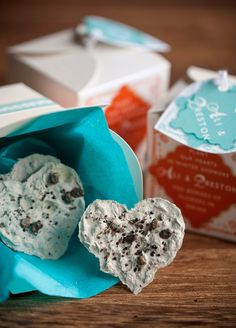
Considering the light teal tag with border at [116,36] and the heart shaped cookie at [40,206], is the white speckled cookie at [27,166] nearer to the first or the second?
the heart shaped cookie at [40,206]

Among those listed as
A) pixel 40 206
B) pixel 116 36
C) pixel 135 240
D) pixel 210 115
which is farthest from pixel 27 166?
pixel 116 36

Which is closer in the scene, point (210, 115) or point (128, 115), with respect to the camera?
point (210, 115)

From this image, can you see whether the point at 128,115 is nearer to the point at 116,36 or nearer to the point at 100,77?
the point at 100,77

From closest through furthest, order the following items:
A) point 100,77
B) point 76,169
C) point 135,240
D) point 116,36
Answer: point 135,240 → point 76,169 → point 100,77 → point 116,36

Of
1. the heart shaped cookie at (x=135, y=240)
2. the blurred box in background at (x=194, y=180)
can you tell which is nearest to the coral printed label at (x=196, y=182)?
the blurred box in background at (x=194, y=180)

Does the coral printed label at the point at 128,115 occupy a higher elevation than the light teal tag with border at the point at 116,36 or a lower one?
lower

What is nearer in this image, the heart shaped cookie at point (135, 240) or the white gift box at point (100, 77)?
the heart shaped cookie at point (135, 240)

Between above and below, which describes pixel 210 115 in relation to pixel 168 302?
above
